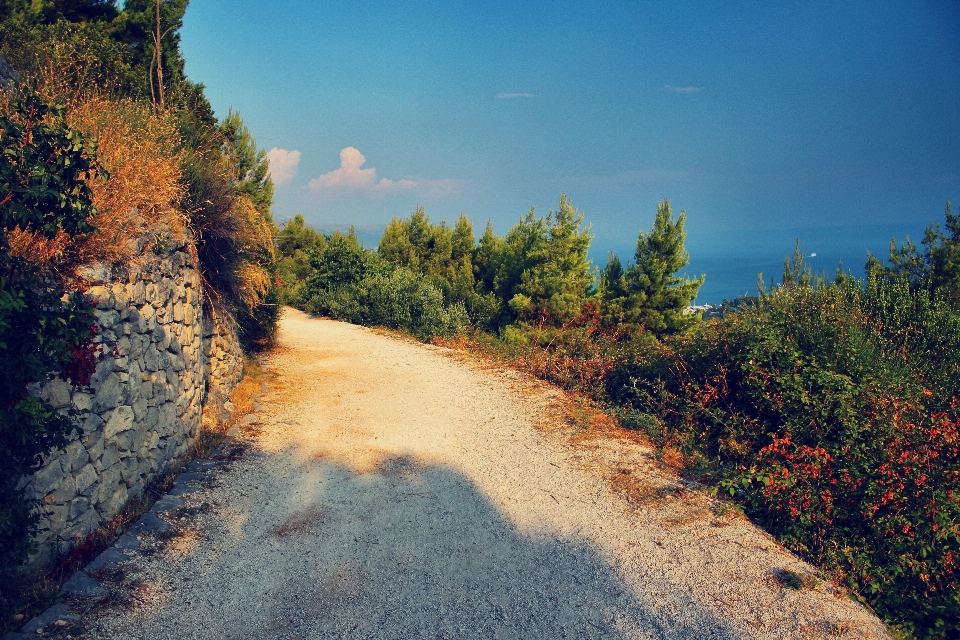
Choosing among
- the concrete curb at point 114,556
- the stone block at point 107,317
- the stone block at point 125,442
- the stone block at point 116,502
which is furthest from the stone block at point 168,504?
the stone block at point 107,317

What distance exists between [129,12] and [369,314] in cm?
944

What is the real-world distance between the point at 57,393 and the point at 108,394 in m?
0.60

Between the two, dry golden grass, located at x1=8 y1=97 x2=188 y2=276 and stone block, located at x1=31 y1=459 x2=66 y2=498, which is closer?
stone block, located at x1=31 y1=459 x2=66 y2=498

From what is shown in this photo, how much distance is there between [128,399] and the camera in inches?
199

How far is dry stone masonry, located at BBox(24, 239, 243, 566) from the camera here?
4.19m

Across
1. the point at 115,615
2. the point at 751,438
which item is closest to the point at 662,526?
A: the point at 751,438

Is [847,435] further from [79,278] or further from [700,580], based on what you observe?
[79,278]

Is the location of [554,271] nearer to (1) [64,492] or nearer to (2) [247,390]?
(2) [247,390]

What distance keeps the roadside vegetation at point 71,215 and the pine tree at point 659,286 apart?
10958 millimetres

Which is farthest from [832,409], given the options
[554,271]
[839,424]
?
[554,271]

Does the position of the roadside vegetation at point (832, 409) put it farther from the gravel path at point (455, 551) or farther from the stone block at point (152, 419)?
the stone block at point (152, 419)

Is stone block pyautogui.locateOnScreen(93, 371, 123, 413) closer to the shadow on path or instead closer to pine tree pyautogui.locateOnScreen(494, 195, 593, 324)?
the shadow on path

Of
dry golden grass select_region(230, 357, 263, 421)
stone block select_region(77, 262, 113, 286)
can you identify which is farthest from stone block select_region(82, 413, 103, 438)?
dry golden grass select_region(230, 357, 263, 421)

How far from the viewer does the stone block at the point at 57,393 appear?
4023 millimetres
